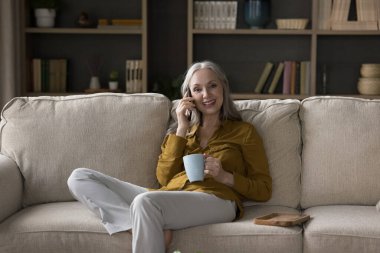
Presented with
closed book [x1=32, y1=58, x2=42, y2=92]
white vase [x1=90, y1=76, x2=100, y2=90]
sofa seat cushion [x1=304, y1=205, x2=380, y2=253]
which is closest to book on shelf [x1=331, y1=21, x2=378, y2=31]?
white vase [x1=90, y1=76, x2=100, y2=90]

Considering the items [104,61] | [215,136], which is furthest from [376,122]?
[104,61]

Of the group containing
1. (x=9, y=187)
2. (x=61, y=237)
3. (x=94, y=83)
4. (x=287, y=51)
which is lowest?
(x=61, y=237)

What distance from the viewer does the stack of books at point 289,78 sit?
5.39 m

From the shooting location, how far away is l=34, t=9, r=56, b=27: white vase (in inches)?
214

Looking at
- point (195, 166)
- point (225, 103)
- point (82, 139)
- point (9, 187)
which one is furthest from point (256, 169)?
point (9, 187)

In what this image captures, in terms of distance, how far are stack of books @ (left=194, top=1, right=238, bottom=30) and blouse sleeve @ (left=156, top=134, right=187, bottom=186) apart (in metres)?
2.39

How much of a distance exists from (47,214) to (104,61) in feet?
9.47

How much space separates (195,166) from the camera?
2.72 meters

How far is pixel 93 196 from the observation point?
9.69 ft

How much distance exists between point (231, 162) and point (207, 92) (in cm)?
33

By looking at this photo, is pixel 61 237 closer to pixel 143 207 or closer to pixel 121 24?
pixel 143 207

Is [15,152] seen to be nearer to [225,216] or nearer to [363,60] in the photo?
[225,216]

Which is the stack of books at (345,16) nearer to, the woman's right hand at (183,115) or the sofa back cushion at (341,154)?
Result: the sofa back cushion at (341,154)

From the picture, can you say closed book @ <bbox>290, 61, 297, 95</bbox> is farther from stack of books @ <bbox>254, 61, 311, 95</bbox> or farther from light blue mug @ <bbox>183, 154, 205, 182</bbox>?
light blue mug @ <bbox>183, 154, 205, 182</bbox>
